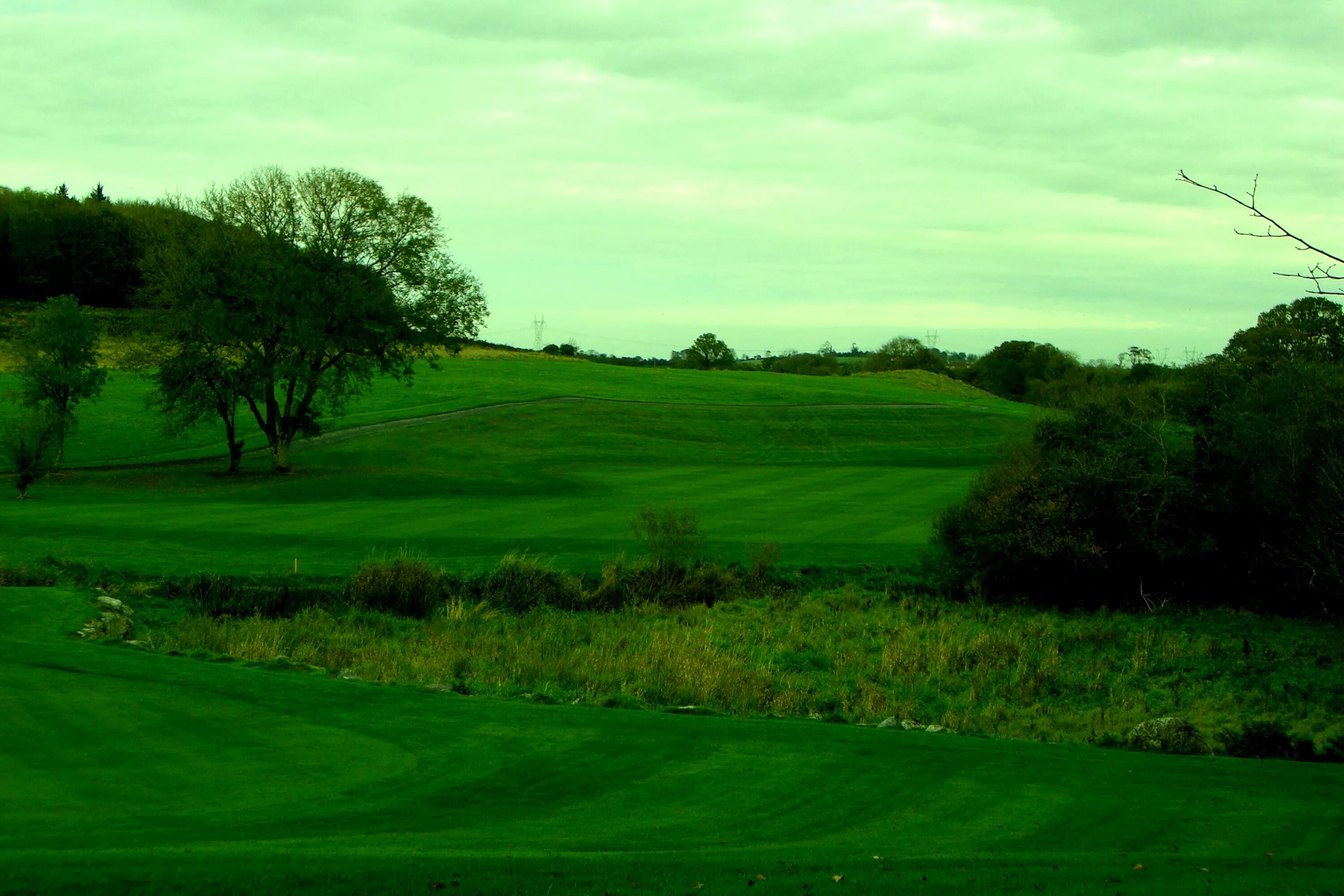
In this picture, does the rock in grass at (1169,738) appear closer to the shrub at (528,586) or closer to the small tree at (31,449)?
the shrub at (528,586)

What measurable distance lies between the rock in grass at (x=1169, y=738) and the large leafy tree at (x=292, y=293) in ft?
135

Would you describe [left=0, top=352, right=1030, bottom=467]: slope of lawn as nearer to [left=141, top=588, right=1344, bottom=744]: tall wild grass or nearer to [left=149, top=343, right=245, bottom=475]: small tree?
[left=149, top=343, right=245, bottom=475]: small tree

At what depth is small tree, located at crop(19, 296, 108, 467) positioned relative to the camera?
49.5m

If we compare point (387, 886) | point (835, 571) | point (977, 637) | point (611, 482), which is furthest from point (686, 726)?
point (611, 482)

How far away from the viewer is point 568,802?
948 centimetres

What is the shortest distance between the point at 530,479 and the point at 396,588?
23393 mm

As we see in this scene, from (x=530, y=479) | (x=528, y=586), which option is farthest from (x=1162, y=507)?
(x=530, y=479)

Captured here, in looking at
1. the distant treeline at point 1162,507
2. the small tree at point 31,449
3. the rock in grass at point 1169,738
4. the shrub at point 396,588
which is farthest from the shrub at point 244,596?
the rock in grass at point 1169,738

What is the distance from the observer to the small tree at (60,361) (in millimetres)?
49500

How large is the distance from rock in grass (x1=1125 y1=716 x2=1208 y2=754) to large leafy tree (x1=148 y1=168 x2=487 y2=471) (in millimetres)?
41132

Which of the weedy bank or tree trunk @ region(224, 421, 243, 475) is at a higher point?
tree trunk @ region(224, 421, 243, 475)

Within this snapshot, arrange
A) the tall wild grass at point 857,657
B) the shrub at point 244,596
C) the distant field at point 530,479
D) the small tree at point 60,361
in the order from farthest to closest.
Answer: the small tree at point 60,361, the distant field at point 530,479, the shrub at point 244,596, the tall wild grass at point 857,657

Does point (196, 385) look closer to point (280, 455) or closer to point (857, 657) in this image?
point (280, 455)

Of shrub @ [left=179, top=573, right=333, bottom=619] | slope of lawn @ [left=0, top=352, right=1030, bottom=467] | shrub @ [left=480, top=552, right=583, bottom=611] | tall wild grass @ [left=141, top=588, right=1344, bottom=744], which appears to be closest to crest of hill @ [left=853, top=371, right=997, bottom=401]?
slope of lawn @ [left=0, top=352, right=1030, bottom=467]
